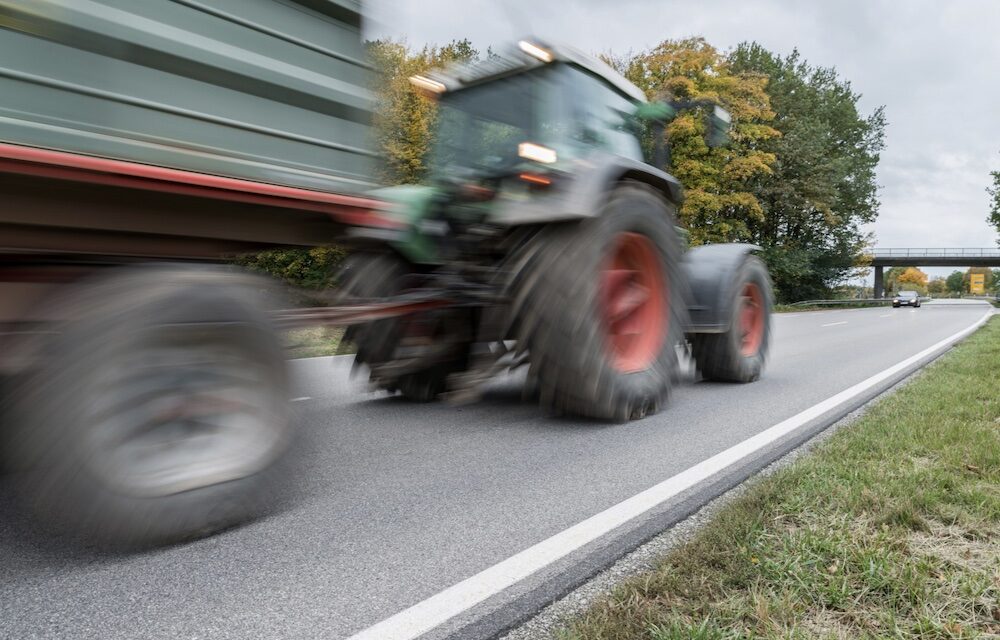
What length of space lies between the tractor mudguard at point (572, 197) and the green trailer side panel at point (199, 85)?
59.0 inches

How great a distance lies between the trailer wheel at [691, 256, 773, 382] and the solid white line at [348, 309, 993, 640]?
2032mm

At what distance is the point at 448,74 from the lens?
533 cm

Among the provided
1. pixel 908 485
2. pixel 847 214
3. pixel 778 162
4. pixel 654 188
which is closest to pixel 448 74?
pixel 654 188

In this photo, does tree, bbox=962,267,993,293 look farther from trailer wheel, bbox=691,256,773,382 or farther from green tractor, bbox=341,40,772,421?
green tractor, bbox=341,40,772,421

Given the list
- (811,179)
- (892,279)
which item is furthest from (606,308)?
(892,279)

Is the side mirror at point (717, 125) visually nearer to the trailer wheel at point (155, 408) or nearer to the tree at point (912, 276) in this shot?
the trailer wheel at point (155, 408)

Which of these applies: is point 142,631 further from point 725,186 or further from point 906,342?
point 725,186

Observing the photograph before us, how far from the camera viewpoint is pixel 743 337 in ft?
22.3

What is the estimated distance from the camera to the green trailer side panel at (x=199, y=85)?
2117 millimetres

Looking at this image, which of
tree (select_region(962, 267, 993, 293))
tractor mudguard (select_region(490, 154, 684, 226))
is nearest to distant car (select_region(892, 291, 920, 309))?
tractor mudguard (select_region(490, 154, 684, 226))

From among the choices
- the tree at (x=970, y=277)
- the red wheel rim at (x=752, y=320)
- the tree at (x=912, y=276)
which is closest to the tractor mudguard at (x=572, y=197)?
the red wheel rim at (x=752, y=320)

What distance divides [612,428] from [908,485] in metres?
1.84

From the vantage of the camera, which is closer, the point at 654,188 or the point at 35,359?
the point at 35,359

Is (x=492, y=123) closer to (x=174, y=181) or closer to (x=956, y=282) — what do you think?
(x=174, y=181)
